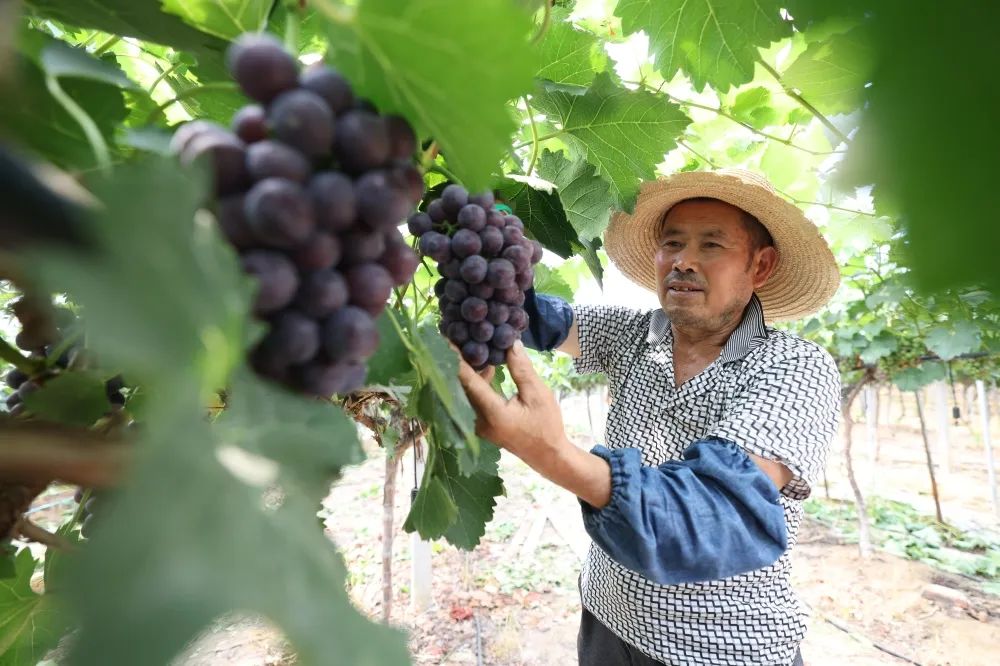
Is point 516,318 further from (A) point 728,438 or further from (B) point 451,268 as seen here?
(A) point 728,438

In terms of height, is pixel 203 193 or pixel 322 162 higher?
pixel 322 162

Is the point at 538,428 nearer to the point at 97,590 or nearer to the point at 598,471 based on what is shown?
the point at 598,471

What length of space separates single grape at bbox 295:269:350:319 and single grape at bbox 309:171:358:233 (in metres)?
0.03

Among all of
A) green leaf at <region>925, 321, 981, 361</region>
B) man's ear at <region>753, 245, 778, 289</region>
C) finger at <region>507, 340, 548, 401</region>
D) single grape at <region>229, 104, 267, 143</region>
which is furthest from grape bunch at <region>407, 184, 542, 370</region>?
green leaf at <region>925, 321, 981, 361</region>

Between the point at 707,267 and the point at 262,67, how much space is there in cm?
176

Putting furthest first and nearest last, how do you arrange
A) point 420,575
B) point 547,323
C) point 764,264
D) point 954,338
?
point 420,575, point 954,338, point 764,264, point 547,323

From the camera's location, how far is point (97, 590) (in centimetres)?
19

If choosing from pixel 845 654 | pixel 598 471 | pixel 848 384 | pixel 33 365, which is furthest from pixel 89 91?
pixel 848 384

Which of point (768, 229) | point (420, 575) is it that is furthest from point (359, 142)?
point (420, 575)

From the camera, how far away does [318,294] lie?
0.38m

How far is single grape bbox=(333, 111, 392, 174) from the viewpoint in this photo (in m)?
0.39

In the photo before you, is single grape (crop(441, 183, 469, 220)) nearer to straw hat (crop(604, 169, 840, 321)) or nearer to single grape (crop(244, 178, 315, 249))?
single grape (crop(244, 178, 315, 249))

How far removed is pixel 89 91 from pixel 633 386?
71.3 inches

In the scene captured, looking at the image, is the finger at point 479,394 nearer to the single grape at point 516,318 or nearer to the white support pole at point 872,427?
the single grape at point 516,318
